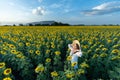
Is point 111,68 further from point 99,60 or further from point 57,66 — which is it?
point 57,66

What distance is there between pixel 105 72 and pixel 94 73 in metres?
0.36

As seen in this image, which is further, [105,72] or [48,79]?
[105,72]

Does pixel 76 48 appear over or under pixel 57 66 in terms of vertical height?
A: over

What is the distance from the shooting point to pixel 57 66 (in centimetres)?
1012

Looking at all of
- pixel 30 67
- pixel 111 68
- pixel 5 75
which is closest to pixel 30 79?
pixel 30 67

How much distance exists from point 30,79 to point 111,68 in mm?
2654

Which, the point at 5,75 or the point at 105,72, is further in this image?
the point at 105,72

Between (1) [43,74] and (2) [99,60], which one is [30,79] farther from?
(2) [99,60]

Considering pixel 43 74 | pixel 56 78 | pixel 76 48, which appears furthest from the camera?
pixel 76 48

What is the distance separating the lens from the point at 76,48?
344 inches

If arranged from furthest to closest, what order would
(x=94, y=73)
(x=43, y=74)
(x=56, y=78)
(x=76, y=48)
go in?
(x=94, y=73), (x=76, y=48), (x=43, y=74), (x=56, y=78)

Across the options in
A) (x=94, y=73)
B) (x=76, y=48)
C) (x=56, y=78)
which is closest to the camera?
(x=56, y=78)

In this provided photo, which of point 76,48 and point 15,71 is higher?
point 76,48

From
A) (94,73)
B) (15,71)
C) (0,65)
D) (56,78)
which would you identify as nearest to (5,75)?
(0,65)
